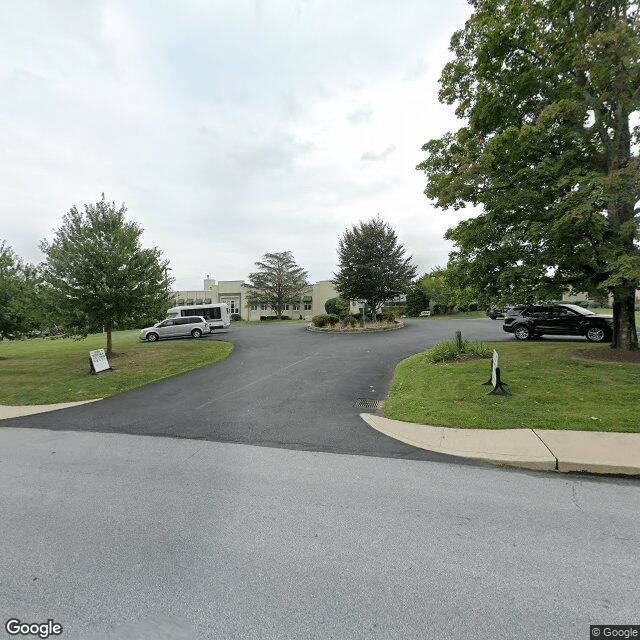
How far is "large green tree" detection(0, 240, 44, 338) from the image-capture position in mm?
14758

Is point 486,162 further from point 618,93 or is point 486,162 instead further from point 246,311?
point 246,311

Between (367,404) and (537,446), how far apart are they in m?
3.58

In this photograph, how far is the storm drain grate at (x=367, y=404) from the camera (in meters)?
7.63

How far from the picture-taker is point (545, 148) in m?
9.85

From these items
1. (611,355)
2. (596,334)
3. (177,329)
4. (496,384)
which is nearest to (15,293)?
(177,329)

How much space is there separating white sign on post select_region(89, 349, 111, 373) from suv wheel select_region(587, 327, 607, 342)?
20.4 metres

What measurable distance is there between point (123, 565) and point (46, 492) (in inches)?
87.1

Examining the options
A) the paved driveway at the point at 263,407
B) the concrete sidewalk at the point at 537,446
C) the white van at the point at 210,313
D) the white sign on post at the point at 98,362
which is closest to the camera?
the concrete sidewalk at the point at 537,446

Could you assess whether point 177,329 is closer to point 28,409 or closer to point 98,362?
point 98,362

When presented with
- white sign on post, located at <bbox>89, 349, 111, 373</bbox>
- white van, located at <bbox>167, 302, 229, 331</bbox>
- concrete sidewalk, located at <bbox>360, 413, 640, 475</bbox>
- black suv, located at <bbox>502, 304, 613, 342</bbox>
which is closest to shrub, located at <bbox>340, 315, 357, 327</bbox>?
white van, located at <bbox>167, 302, 229, 331</bbox>

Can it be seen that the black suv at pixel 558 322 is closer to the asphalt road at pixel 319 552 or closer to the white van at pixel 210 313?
the asphalt road at pixel 319 552

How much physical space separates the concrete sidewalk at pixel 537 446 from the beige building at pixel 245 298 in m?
45.5

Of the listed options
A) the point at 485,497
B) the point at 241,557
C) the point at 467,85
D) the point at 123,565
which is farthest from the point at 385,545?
the point at 467,85

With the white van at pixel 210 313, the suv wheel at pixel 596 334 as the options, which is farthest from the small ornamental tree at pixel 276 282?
the suv wheel at pixel 596 334
